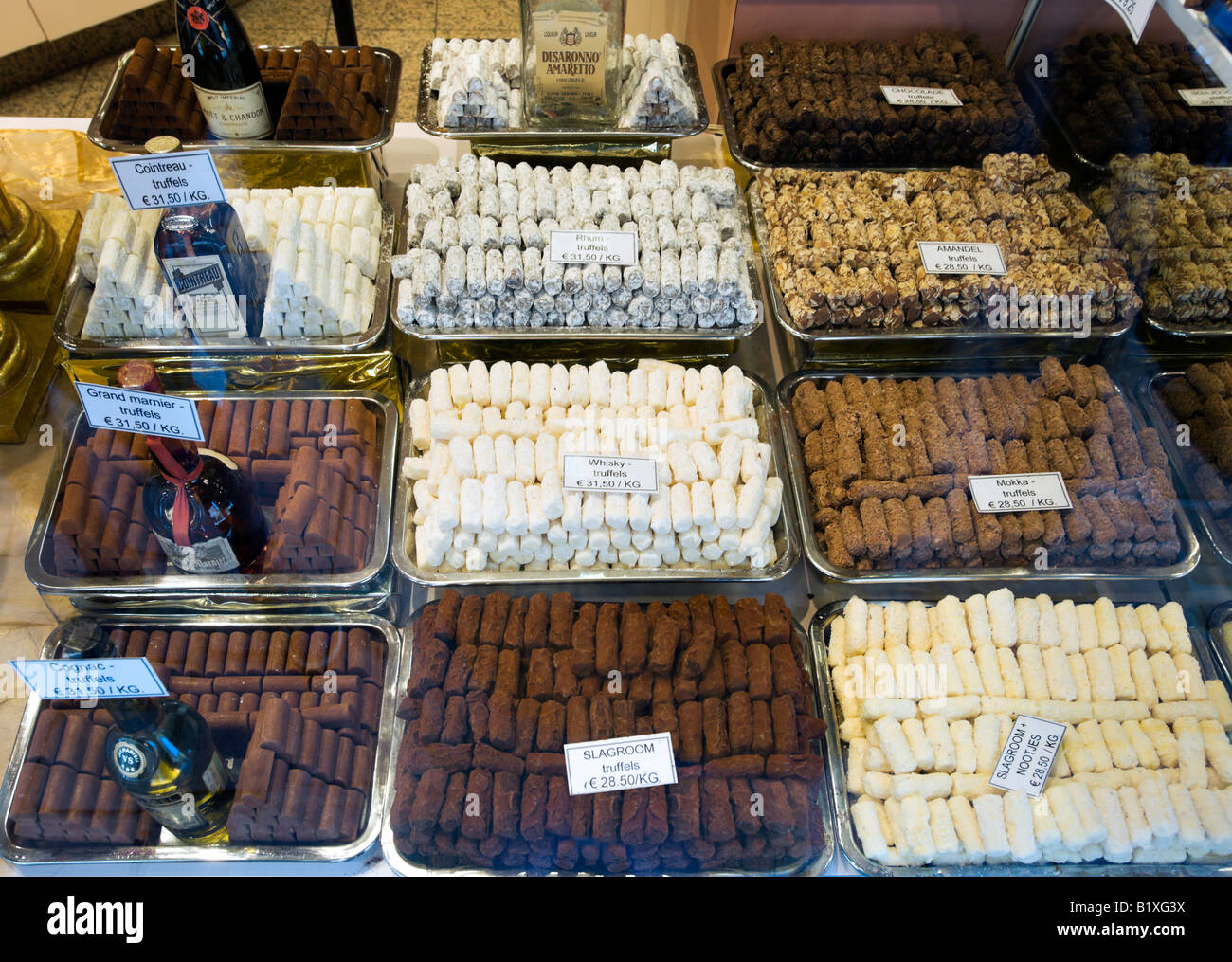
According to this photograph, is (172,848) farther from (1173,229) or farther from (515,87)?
(1173,229)

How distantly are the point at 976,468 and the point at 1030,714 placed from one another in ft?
2.10

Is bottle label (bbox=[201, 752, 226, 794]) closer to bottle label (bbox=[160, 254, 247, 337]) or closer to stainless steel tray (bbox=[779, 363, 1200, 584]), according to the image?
bottle label (bbox=[160, 254, 247, 337])

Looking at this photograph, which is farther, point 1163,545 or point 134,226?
point 134,226

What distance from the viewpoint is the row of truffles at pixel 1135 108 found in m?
2.87

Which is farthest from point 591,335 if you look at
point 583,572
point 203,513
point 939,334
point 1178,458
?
point 1178,458

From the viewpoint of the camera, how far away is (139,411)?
5.48 ft

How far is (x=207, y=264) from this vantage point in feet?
7.50

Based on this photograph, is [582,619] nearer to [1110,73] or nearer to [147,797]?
[147,797]

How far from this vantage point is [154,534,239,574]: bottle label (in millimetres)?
2010

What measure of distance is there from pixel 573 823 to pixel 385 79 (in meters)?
2.45

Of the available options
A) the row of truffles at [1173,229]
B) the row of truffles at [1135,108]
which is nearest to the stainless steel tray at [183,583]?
the row of truffles at [1173,229]

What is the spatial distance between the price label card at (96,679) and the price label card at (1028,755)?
5.42 feet
